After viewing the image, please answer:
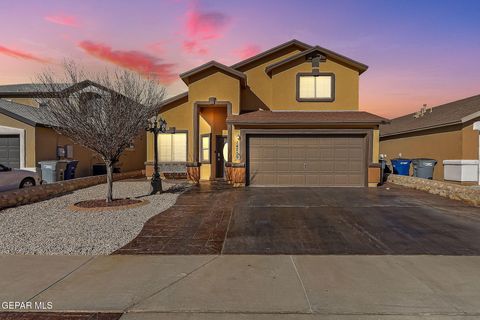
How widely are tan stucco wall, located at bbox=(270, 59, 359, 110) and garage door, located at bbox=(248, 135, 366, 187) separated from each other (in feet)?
8.74

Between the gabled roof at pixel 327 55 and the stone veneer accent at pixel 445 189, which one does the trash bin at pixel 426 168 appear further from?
the gabled roof at pixel 327 55

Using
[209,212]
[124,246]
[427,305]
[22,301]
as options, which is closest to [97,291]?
[22,301]

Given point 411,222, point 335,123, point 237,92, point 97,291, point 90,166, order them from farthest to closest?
point 90,166, point 237,92, point 335,123, point 411,222, point 97,291

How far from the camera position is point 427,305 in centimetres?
409

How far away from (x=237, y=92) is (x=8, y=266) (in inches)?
548

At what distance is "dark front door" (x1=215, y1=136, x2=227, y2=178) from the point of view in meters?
19.2

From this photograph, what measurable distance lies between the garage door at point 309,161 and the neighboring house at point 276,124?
0.05 m

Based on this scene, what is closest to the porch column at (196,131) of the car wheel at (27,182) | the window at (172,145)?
the window at (172,145)

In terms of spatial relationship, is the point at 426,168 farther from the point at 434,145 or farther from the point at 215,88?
the point at 215,88

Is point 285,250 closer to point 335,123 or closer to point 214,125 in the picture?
point 335,123

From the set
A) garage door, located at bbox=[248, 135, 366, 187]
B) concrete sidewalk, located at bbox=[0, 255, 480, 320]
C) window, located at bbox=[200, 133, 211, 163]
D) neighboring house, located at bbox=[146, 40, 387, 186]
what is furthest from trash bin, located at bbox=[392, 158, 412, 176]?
concrete sidewalk, located at bbox=[0, 255, 480, 320]

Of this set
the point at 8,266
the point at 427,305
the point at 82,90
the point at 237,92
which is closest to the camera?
the point at 427,305

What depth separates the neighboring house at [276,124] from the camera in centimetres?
1617

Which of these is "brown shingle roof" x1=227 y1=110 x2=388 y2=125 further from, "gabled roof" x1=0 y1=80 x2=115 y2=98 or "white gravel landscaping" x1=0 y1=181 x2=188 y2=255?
"gabled roof" x1=0 y1=80 x2=115 y2=98
